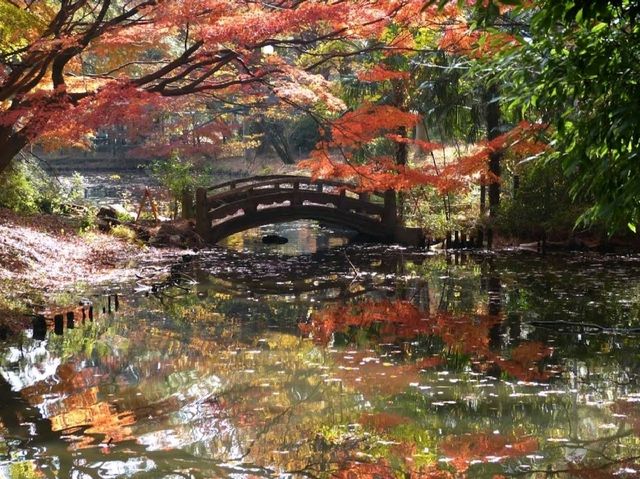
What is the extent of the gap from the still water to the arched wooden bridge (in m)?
5.12

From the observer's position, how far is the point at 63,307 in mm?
10398

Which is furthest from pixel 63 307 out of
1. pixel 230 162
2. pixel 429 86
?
pixel 230 162

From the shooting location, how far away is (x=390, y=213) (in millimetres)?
19375

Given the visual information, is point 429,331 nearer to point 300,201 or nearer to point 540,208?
point 540,208

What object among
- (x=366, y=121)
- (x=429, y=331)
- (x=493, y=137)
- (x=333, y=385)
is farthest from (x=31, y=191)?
(x=333, y=385)

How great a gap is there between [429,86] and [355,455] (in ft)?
46.3

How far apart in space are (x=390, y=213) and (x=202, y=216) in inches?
187

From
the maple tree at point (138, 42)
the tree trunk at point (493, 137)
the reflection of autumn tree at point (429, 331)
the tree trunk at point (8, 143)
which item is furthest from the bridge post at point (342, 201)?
the tree trunk at point (8, 143)

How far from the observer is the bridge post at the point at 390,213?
19261mm

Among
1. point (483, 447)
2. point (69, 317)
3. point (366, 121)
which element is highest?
point (366, 121)

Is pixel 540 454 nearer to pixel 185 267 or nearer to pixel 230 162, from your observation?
pixel 185 267

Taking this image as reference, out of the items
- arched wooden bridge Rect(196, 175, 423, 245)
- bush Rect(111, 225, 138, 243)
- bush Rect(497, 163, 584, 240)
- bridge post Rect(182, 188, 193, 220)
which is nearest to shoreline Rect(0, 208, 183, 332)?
bush Rect(111, 225, 138, 243)

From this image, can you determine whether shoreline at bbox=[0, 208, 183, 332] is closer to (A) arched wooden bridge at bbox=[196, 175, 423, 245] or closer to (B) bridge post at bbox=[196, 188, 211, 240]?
(B) bridge post at bbox=[196, 188, 211, 240]

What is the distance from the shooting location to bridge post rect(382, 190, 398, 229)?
63.2ft
